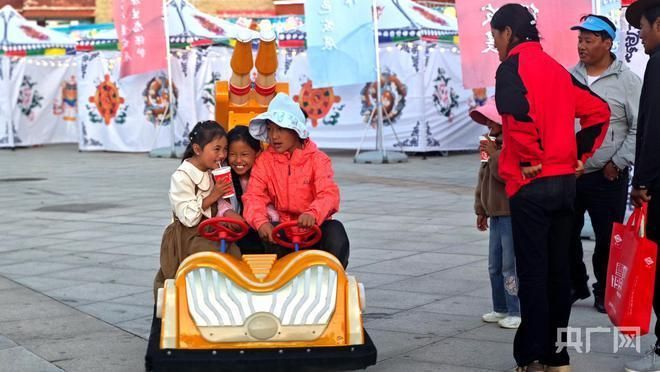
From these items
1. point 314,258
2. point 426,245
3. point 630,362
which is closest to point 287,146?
point 314,258

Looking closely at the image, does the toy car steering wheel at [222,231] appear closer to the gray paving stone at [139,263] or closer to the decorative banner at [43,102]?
the gray paving stone at [139,263]

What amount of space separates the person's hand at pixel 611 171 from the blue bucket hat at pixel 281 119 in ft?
5.90

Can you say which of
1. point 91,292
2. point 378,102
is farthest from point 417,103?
point 91,292

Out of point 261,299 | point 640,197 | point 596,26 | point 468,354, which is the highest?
point 596,26

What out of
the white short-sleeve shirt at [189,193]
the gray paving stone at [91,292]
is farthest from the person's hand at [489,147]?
the gray paving stone at [91,292]

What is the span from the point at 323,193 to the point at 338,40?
442 inches

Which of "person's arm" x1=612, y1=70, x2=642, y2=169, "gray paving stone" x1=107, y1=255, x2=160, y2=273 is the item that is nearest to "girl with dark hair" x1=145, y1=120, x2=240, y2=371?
"person's arm" x1=612, y1=70, x2=642, y2=169

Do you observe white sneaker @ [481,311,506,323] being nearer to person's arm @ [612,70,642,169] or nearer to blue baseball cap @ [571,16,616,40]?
person's arm @ [612,70,642,169]

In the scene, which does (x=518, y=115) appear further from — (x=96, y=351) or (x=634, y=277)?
(x=96, y=351)

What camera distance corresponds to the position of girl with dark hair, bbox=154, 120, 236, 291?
5043 millimetres

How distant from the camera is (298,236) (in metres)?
4.79

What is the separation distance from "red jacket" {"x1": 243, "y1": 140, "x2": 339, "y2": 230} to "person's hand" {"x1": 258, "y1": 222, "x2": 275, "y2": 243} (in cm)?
17

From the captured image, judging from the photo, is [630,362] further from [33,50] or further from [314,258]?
[33,50]

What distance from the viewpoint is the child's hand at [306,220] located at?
470 centimetres
